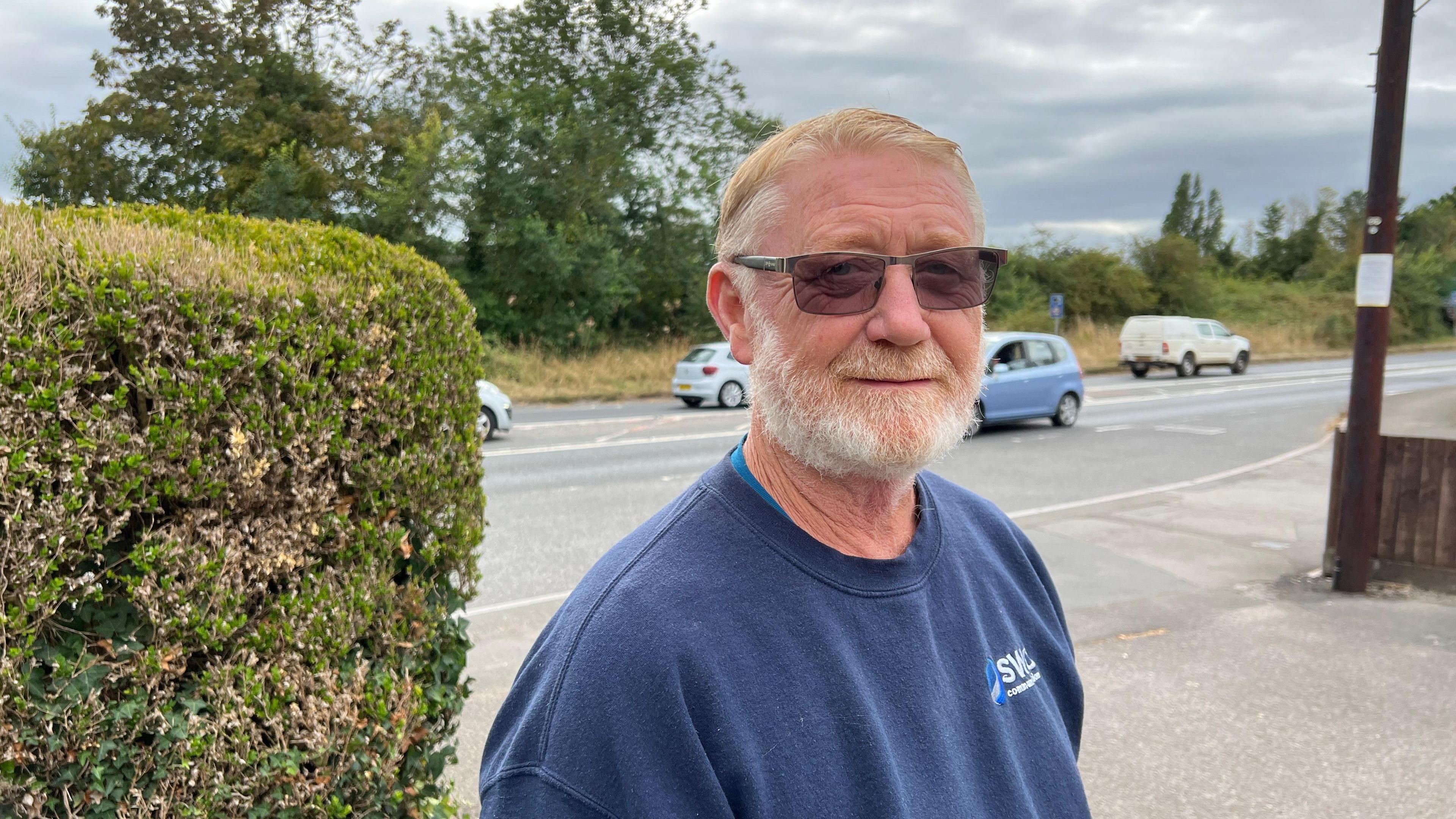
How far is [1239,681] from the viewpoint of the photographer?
5.04 m

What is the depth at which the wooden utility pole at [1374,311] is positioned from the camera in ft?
21.1

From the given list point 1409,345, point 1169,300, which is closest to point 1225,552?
point 1169,300

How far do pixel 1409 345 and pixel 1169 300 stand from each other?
12.1 m

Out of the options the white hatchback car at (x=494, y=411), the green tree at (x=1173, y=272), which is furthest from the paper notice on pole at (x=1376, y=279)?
the green tree at (x=1173, y=272)

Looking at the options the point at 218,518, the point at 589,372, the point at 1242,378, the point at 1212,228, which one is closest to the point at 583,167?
the point at 589,372

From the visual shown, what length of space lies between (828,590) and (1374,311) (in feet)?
21.8

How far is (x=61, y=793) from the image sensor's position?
2115 millimetres

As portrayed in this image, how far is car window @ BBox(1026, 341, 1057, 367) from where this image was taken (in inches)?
661

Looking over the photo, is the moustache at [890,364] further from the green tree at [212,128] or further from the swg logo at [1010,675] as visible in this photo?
the green tree at [212,128]

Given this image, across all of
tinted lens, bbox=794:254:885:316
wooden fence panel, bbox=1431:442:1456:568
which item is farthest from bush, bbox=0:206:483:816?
wooden fence panel, bbox=1431:442:1456:568

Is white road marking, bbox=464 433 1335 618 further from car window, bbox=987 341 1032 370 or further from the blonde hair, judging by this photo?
the blonde hair

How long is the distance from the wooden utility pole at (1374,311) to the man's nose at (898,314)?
234 inches

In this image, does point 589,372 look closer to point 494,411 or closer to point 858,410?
point 494,411

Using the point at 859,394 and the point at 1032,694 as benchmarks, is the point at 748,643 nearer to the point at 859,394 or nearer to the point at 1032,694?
the point at 859,394
